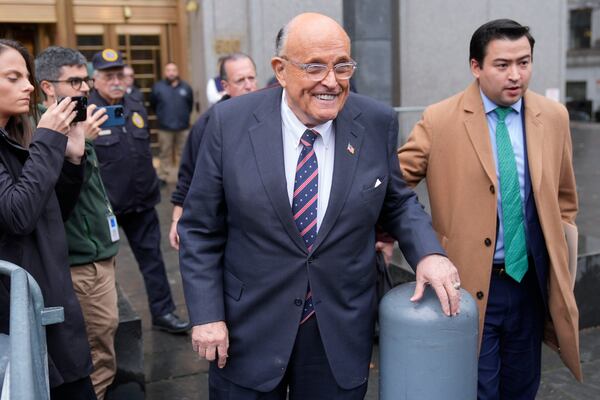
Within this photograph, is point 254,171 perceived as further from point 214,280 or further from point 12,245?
point 12,245

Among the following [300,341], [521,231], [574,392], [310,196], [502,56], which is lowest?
[574,392]

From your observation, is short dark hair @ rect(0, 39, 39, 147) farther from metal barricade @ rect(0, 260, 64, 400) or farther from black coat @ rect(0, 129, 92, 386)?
metal barricade @ rect(0, 260, 64, 400)

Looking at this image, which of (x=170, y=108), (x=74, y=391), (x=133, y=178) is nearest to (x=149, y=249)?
(x=133, y=178)

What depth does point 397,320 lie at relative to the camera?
2268mm

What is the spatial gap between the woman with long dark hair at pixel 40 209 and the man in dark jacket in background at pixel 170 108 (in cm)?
808

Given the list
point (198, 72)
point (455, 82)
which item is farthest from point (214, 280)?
point (455, 82)

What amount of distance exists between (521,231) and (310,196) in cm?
110

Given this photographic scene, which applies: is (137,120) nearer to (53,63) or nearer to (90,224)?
(53,63)

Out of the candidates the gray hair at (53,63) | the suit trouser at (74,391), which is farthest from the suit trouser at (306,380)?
the gray hair at (53,63)

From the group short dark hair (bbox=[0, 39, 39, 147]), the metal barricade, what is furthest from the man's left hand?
short dark hair (bbox=[0, 39, 39, 147])

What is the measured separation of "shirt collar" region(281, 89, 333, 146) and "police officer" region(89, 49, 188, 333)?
2325 mm

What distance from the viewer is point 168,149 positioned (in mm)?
10969

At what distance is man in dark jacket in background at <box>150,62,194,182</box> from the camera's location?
10.7 metres

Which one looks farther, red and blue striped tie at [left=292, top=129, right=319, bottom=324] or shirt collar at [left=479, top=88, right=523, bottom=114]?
shirt collar at [left=479, top=88, right=523, bottom=114]
